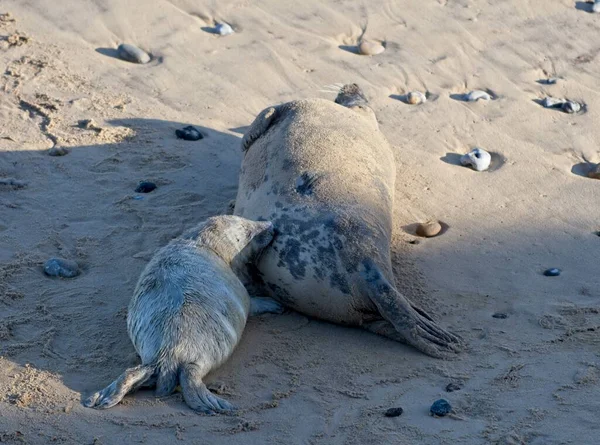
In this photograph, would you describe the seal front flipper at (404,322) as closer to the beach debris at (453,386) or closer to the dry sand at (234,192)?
the dry sand at (234,192)

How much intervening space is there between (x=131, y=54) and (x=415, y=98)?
2.22 m

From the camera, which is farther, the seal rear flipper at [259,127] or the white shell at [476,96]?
the white shell at [476,96]

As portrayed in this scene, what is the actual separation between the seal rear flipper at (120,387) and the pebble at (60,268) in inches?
47.4

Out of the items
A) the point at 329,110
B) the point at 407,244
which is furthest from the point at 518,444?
the point at 329,110

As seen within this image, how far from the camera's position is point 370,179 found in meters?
5.77

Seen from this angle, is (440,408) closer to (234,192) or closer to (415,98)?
(234,192)

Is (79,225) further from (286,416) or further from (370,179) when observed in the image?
(286,416)

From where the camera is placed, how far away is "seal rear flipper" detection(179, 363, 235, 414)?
14.0 ft

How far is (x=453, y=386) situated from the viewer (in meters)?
4.57

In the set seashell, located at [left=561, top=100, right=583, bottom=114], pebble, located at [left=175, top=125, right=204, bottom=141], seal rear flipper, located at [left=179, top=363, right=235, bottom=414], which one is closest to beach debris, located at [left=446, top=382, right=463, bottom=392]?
seal rear flipper, located at [left=179, top=363, right=235, bottom=414]

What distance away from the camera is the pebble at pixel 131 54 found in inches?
303

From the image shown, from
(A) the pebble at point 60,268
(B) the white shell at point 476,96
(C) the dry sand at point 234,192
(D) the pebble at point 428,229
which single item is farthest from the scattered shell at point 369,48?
(A) the pebble at point 60,268

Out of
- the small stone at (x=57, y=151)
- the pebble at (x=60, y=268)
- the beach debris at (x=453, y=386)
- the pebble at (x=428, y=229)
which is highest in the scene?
the beach debris at (x=453, y=386)

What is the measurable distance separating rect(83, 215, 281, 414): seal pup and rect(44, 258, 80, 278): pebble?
1.87 feet
